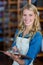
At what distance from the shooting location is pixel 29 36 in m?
1.58

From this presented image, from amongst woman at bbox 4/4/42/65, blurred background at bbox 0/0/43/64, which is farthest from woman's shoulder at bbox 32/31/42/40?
blurred background at bbox 0/0/43/64

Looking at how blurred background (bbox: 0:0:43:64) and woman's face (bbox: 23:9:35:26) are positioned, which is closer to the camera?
woman's face (bbox: 23:9:35:26)

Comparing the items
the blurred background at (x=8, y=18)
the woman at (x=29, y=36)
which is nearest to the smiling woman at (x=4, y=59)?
the woman at (x=29, y=36)

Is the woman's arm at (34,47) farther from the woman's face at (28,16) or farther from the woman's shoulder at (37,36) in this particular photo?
the woman's face at (28,16)

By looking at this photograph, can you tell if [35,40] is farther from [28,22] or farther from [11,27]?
[11,27]

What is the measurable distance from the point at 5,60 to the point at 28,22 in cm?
35

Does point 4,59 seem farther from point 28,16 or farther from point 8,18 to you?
point 8,18

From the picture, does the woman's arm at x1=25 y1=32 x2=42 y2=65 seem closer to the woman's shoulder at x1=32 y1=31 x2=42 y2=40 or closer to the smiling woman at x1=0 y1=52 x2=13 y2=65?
the woman's shoulder at x1=32 y1=31 x2=42 y2=40

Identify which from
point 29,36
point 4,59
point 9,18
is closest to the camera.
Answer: point 4,59

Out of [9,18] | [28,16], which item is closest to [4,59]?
[28,16]

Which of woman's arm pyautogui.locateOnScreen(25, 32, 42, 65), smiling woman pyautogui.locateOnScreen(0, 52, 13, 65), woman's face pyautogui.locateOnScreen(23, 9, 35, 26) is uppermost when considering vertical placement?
woman's face pyautogui.locateOnScreen(23, 9, 35, 26)

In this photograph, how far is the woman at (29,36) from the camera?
4.92 feet

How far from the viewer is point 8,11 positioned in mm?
3965

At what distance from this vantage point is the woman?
150 centimetres
